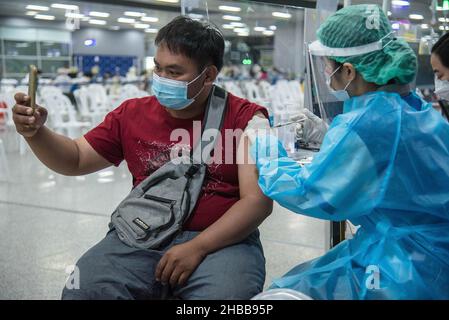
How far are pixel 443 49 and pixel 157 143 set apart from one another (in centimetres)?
104

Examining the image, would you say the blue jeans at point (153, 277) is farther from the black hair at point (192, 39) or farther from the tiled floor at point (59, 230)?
the tiled floor at point (59, 230)

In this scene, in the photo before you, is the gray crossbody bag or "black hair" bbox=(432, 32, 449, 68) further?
"black hair" bbox=(432, 32, 449, 68)

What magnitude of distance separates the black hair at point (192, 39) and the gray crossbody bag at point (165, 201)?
153 millimetres

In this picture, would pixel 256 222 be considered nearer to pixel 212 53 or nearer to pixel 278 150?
pixel 278 150

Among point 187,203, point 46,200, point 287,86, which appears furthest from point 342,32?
point 287,86

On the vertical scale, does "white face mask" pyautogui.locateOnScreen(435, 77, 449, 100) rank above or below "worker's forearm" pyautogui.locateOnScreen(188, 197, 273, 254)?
above

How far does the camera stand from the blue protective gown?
1.11 m

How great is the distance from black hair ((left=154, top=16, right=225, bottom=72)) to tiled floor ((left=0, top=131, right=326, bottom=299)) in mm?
1383

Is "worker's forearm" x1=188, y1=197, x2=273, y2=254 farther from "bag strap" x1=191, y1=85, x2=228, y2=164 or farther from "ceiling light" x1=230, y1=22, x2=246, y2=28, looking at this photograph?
"ceiling light" x1=230, y1=22, x2=246, y2=28

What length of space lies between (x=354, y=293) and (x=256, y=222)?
34cm

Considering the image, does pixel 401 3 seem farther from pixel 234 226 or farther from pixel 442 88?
pixel 234 226

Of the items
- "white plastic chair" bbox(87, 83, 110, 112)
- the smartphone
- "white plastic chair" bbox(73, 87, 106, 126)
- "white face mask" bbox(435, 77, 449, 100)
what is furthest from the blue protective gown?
"white plastic chair" bbox(87, 83, 110, 112)

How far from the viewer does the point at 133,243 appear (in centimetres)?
142

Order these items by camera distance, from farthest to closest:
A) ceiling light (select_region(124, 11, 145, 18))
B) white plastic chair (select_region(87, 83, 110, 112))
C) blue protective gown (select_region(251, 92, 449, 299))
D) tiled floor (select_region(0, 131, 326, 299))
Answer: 1. white plastic chair (select_region(87, 83, 110, 112))
2. ceiling light (select_region(124, 11, 145, 18))
3. tiled floor (select_region(0, 131, 326, 299))
4. blue protective gown (select_region(251, 92, 449, 299))
